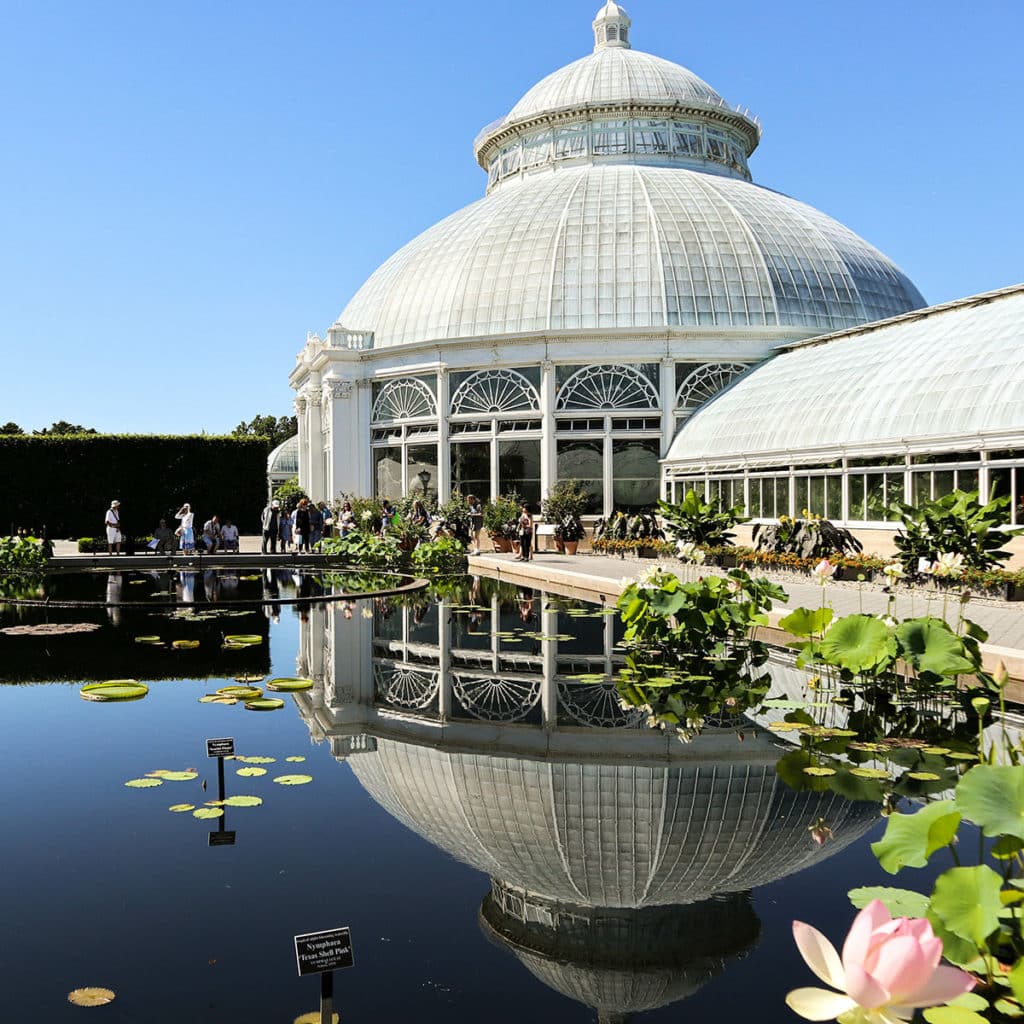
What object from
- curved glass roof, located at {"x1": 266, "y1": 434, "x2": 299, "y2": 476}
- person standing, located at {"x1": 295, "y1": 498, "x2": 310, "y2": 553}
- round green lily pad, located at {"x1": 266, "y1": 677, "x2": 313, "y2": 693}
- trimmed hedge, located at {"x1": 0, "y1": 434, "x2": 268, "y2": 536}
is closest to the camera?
round green lily pad, located at {"x1": 266, "y1": 677, "x2": 313, "y2": 693}

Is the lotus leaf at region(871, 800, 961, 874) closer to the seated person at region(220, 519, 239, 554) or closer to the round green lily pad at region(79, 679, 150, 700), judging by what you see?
the round green lily pad at region(79, 679, 150, 700)

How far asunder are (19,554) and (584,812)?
21.9 m

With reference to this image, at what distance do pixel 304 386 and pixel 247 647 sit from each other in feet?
127

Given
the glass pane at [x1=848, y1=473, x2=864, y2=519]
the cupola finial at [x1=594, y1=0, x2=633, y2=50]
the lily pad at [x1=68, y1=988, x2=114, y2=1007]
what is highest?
the cupola finial at [x1=594, y1=0, x2=633, y2=50]

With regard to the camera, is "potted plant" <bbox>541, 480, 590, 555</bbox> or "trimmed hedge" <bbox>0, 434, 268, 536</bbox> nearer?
"potted plant" <bbox>541, 480, 590, 555</bbox>

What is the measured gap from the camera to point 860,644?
8.84m

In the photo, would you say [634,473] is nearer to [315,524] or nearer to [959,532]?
[315,524]

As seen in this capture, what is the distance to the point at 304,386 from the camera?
164 feet

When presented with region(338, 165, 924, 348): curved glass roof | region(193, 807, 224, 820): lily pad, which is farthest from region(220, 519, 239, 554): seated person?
region(193, 807, 224, 820): lily pad

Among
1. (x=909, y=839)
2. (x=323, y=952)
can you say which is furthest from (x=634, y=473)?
(x=323, y=952)

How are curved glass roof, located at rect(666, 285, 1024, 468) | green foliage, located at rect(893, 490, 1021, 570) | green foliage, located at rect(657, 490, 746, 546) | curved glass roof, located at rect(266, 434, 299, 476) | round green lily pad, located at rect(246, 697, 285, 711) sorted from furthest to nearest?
curved glass roof, located at rect(266, 434, 299, 476)
green foliage, located at rect(657, 490, 746, 546)
curved glass roof, located at rect(666, 285, 1024, 468)
green foliage, located at rect(893, 490, 1021, 570)
round green lily pad, located at rect(246, 697, 285, 711)

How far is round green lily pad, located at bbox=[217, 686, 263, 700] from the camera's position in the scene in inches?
379

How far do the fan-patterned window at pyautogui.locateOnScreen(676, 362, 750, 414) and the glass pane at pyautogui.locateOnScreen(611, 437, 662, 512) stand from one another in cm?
209

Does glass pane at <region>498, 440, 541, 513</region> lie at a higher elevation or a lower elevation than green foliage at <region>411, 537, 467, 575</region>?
higher
